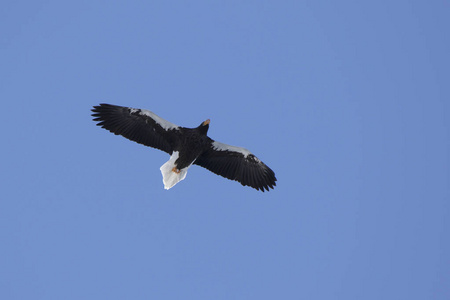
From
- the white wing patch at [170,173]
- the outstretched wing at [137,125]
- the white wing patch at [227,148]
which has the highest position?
the white wing patch at [227,148]

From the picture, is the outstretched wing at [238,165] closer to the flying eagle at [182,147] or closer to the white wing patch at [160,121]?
the flying eagle at [182,147]

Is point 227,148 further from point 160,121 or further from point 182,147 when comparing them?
point 160,121

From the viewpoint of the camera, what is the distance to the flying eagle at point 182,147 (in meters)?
17.5

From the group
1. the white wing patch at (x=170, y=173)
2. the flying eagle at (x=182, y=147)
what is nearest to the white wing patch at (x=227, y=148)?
the flying eagle at (x=182, y=147)

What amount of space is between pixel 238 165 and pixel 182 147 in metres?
1.99

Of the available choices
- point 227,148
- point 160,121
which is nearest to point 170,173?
point 160,121

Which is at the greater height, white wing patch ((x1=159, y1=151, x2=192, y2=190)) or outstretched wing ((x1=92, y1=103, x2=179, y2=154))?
outstretched wing ((x1=92, y1=103, x2=179, y2=154))

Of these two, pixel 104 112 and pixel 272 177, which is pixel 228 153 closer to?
pixel 272 177

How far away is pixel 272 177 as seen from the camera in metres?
18.5

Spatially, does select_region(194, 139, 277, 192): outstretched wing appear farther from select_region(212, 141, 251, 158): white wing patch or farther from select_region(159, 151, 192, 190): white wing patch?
select_region(159, 151, 192, 190): white wing patch

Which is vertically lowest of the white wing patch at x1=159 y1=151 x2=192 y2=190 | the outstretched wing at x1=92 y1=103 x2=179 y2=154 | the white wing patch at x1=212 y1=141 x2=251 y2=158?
the white wing patch at x1=159 y1=151 x2=192 y2=190

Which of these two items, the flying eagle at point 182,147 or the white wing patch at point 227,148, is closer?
the flying eagle at point 182,147

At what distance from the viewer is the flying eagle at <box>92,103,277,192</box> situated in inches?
687

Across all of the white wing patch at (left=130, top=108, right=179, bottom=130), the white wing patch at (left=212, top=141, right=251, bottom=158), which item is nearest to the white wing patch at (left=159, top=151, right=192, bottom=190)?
the white wing patch at (left=130, top=108, right=179, bottom=130)
